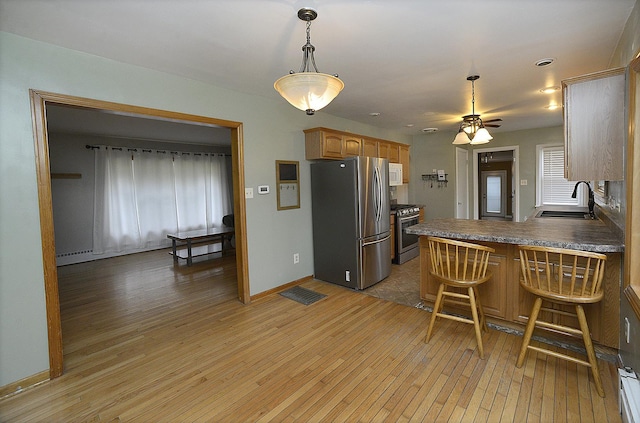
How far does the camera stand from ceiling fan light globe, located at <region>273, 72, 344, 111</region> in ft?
5.39

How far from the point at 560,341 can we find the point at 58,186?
794 cm

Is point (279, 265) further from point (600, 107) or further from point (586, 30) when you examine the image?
point (586, 30)

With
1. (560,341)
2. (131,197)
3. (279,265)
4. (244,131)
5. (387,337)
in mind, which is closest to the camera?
(560,341)

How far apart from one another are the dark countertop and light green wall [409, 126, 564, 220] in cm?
342

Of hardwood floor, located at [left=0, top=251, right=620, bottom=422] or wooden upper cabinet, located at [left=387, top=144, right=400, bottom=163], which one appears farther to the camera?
wooden upper cabinet, located at [left=387, top=144, right=400, bottom=163]

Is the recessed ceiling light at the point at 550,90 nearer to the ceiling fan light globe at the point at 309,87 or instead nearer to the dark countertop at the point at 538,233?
the dark countertop at the point at 538,233

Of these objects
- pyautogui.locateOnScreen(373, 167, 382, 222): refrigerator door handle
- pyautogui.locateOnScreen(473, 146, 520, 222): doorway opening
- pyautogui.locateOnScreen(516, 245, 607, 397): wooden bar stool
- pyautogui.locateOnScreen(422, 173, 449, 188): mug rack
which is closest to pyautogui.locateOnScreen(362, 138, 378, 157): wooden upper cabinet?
pyautogui.locateOnScreen(373, 167, 382, 222): refrigerator door handle

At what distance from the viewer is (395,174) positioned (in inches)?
220

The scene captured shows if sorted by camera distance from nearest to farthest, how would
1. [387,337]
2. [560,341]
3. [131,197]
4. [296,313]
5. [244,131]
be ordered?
[560,341], [387,337], [296,313], [244,131], [131,197]

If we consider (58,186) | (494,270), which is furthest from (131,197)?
(494,270)

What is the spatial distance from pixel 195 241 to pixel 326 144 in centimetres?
344


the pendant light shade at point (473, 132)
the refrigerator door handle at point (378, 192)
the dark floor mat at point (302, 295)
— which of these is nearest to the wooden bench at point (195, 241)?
the dark floor mat at point (302, 295)

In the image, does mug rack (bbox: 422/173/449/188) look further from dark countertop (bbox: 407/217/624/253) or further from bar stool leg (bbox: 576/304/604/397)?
bar stool leg (bbox: 576/304/604/397)

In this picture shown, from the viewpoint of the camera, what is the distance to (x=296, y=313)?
3.20 m
